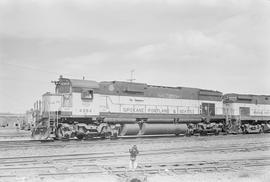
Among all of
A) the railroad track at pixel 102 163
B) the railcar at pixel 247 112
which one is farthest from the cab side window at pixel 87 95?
the railcar at pixel 247 112

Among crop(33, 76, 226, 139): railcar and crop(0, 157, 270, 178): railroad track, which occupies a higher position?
crop(33, 76, 226, 139): railcar

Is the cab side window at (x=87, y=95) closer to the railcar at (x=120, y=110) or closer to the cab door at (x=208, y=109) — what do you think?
the railcar at (x=120, y=110)

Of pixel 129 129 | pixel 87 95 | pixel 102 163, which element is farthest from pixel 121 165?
pixel 129 129

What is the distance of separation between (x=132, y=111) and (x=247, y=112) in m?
12.9

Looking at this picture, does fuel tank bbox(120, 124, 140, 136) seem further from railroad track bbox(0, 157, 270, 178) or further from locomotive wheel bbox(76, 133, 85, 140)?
railroad track bbox(0, 157, 270, 178)

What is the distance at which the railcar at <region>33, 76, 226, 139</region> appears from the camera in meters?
16.8

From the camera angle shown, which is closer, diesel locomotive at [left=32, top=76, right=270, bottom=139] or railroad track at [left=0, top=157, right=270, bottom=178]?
railroad track at [left=0, top=157, right=270, bottom=178]

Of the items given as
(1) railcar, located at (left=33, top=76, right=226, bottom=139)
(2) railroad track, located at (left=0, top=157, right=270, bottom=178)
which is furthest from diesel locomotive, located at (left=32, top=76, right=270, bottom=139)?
(2) railroad track, located at (left=0, top=157, right=270, bottom=178)

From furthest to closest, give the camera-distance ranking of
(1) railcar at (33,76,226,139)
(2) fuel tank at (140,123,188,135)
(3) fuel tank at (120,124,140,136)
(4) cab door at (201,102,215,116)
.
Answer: (4) cab door at (201,102,215,116) < (2) fuel tank at (140,123,188,135) < (3) fuel tank at (120,124,140,136) < (1) railcar at (33,76,226,139)

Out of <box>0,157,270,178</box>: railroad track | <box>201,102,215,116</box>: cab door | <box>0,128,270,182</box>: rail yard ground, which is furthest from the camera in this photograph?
<box>201,102,215,116</box>: cab door

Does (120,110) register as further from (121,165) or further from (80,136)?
(121,165)

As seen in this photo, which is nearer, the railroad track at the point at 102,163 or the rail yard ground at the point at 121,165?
the rail yard ground at the point at 121,165

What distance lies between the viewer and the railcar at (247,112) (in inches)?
1039

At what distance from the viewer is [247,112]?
2784cm
